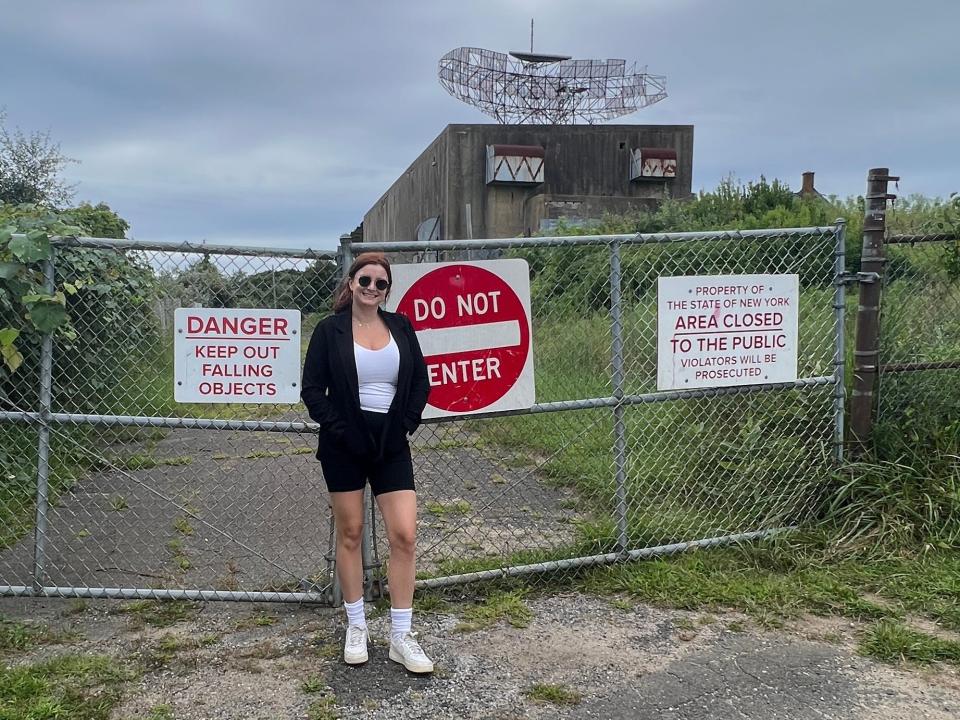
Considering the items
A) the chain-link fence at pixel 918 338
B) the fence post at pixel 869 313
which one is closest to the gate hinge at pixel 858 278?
the fence post at pixel 869 313

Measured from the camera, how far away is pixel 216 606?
13.2 feet

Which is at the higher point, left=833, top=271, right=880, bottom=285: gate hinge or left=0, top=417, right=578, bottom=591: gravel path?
left=833, top=271, right=880, bottom=285: gate hinge

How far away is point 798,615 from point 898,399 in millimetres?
1844

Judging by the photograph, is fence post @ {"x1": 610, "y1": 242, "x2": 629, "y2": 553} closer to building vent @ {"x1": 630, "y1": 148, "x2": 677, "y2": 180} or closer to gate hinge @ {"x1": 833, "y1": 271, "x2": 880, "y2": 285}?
gate hinge @ {"x1": 833, "y1": 271, "x2": 880, "y2": 285}

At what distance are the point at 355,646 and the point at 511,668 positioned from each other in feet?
2.29

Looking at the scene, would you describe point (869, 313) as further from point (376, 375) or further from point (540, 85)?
point (540, 85)

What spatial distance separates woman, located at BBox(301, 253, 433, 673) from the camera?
3318mm

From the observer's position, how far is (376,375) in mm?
3357

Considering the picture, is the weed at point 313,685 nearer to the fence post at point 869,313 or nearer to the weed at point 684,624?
the weed at point 684,624

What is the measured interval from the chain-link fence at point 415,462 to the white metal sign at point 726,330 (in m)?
0.11

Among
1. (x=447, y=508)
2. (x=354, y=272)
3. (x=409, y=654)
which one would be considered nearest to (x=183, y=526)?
(x=447, y=508)

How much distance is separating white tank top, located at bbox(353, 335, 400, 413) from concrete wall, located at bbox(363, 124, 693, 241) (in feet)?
65.8

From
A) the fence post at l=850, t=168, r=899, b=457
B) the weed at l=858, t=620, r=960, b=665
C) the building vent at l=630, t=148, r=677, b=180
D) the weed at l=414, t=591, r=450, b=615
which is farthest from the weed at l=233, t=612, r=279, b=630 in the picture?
the building vent at l=630, t=148, r=677, b=180

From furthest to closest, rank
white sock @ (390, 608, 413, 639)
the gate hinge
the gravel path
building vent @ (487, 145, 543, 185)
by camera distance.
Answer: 1. building vent @ (487, 145, 543, 185)
2. the gate hinge
3. the gravel path
4. white sock @ (390, 608, 413, 639)
